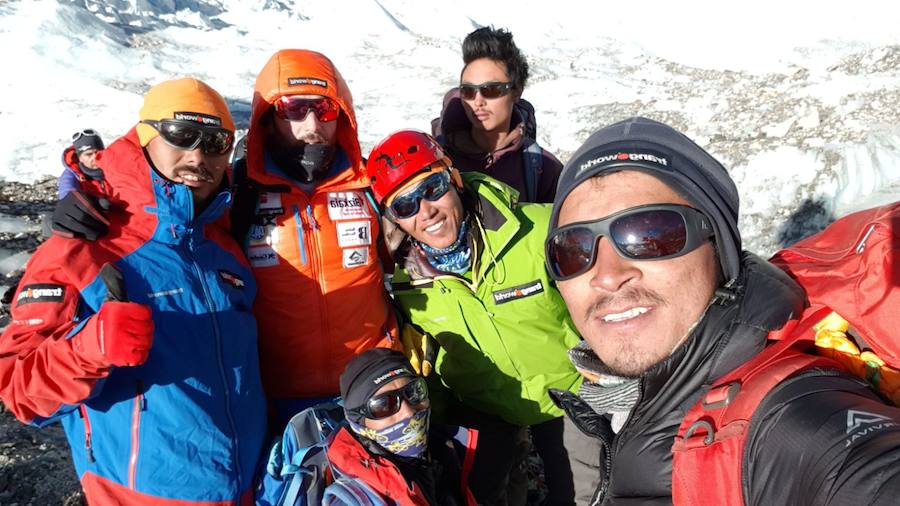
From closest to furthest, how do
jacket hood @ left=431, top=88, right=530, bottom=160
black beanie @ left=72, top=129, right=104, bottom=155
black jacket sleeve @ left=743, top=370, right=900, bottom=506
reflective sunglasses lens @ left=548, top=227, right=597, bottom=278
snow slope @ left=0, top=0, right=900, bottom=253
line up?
black jacket sleeve @ left=743, top=370, right=900, bottom=506 < reflective sunglasses lens @ left=548, top=227, right=597, bottom=278 < jacket hood @ left=431, top=88, right=530, bottom=160 < black beanie @ left=72, top=129, right=104, bottom=155 < snow slope @ left=0, top=0, right=900, bottom=253

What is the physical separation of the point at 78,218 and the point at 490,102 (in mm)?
2748

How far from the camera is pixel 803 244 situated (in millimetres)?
1488

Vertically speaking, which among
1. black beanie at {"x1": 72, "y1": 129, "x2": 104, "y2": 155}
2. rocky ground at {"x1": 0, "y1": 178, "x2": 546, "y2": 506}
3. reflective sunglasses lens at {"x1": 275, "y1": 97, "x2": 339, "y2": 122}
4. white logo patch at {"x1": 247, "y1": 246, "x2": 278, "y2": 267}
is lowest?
rocky ground at {"x1": 0, "y1": 178, "x2": 546, "y2": 506}

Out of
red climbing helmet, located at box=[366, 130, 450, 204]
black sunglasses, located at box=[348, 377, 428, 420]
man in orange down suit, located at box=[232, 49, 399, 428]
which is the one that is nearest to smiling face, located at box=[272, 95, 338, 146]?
man in orange down suit, located at box=[232, 49, 399, 428]

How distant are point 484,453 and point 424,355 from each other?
26.4 inches

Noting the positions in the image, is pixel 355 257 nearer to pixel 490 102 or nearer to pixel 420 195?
pixel 420 195

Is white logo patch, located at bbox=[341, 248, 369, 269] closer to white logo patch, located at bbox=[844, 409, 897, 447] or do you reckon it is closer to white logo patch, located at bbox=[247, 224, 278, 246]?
white logo patch, located at bbox=[247, 224, 278, 246]

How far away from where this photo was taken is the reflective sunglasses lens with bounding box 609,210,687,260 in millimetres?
1482

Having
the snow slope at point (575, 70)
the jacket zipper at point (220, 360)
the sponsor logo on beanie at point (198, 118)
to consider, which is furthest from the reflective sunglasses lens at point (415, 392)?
the snow slope at point (575, 70)

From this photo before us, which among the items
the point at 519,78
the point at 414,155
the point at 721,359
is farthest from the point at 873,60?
the point at 721,359

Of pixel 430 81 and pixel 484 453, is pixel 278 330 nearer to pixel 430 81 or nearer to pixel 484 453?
pixel 484 453

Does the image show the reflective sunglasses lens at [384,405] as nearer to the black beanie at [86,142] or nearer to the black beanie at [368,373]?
the black beanie at [368,373]

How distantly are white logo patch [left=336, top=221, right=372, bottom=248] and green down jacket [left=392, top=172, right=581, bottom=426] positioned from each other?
0.88 ft

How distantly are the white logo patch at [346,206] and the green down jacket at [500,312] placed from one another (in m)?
0.35
